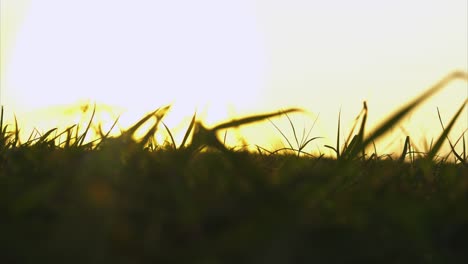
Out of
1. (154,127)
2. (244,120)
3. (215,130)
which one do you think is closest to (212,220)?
(215,130)

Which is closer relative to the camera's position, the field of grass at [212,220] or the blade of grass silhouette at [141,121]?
the field of grass at [212,220]

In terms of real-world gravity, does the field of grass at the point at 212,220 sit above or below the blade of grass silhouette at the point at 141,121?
below

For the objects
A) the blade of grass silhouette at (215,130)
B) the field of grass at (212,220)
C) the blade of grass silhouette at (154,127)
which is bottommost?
the field of grass at (212,220)

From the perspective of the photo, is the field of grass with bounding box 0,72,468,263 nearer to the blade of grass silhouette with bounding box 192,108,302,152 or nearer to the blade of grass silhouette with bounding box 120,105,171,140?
the blade of grass silhouette with bounding box 192,108,302,152

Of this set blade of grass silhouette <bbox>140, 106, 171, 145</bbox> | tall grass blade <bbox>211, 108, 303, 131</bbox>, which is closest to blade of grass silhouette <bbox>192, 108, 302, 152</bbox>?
tall grass blade <bbox>211, 108, 303, 131</bbox>

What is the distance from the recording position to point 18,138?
234cm

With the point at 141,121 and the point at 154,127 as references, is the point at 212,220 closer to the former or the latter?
the point at 154,127

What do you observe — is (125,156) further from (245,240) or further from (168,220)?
(245,240)

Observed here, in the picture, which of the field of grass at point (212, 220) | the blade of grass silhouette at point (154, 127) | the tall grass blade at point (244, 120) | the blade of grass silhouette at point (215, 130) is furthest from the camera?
the blade of grass silhouette at point (154, 127)

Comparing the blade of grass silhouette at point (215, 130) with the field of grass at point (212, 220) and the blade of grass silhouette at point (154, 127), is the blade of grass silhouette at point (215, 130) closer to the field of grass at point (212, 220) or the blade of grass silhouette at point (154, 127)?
the field of grass at point (212, 220)

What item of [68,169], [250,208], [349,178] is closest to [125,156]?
[68,169]

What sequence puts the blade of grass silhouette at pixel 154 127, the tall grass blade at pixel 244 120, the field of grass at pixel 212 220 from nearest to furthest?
the field of grass at pixel 212 220 < the tall grass blade at pixel 244 120 < the blade of grass silhouette at pixel 154 127

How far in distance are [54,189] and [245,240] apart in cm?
40

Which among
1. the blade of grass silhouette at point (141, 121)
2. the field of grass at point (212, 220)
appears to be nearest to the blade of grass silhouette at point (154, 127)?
the blade of grass silhouette at point (141, 121)
